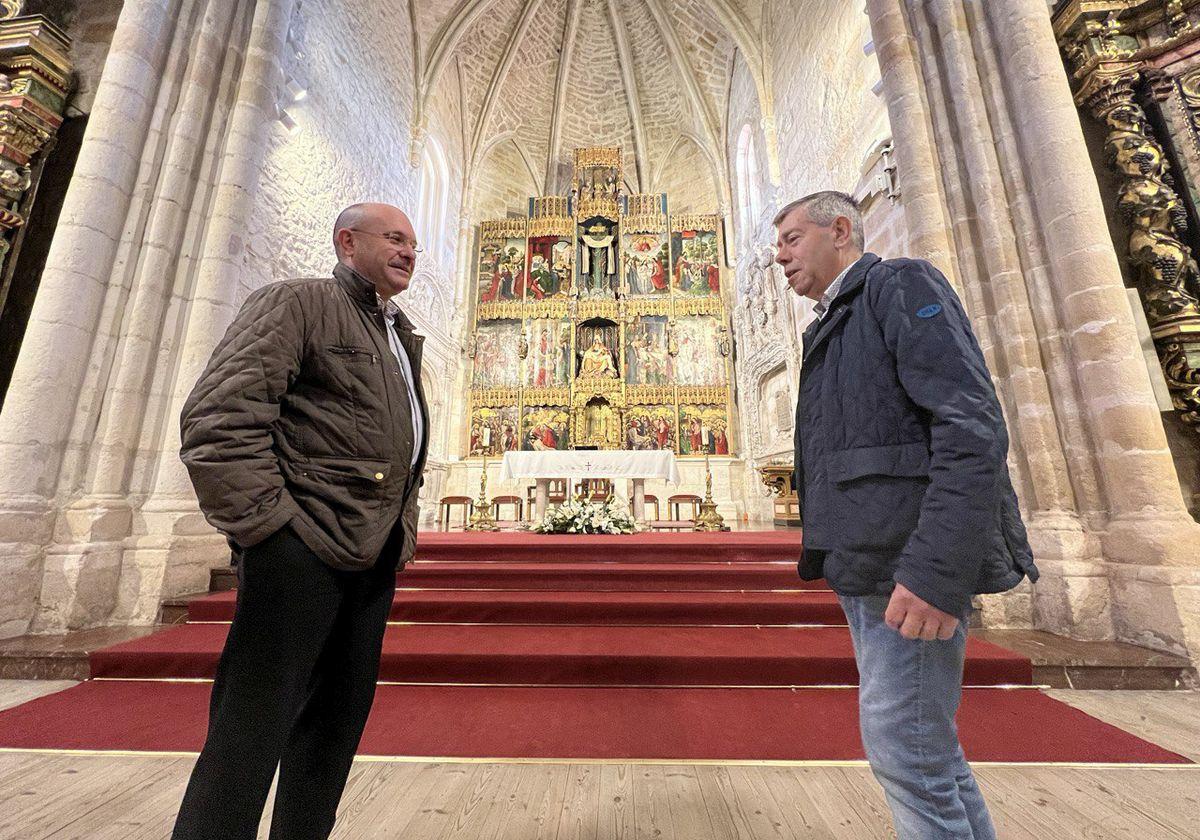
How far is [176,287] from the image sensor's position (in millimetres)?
4156

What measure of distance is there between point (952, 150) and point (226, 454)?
5.43 metres

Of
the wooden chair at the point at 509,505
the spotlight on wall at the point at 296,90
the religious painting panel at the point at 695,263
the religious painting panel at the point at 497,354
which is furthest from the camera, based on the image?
the religious painting panel at the point at 695,263

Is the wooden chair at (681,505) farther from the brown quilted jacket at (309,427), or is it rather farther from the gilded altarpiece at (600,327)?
the brown quilted jacket at (309,427)

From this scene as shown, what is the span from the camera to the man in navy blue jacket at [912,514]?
977 mm

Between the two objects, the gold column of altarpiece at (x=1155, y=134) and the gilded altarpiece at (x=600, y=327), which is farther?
the gilded altarpiece at (x=600, y=327)

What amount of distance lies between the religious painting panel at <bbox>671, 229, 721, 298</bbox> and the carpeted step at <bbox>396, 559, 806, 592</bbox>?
10.6 metres

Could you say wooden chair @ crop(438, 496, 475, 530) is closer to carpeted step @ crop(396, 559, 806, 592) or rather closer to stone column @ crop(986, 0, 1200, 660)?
carpeted step @ crop(396, 559, 806, 592)

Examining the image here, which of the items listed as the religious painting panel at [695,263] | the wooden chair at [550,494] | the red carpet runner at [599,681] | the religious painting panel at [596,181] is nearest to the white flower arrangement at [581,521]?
the red carpet runner at [599,681]

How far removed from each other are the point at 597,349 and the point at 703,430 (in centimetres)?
344

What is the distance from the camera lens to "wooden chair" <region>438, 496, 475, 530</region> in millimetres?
9172

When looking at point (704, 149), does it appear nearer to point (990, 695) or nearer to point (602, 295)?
point (602, 295)

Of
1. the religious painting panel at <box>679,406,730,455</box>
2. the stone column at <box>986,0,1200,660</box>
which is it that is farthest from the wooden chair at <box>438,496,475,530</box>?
the stone column at <box>986,0,1200,660</box>

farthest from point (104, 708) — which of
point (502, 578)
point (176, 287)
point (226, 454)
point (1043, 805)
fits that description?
point (1043, 805)

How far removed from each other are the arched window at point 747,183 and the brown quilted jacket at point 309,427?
1273 centimetres
